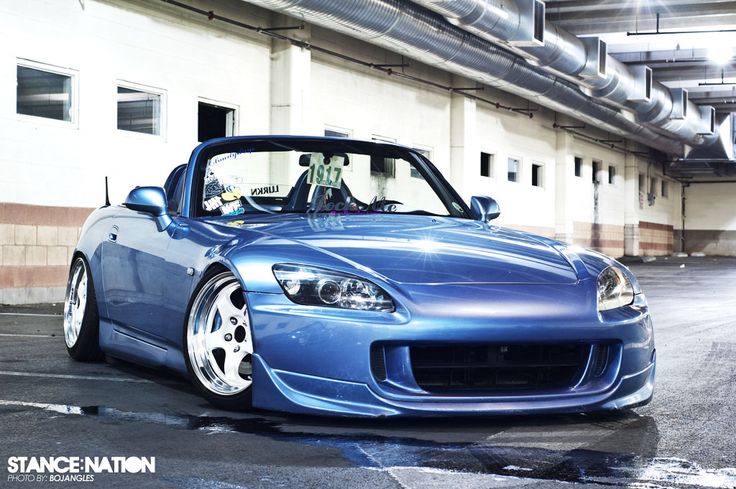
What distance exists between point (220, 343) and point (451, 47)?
1319 cm

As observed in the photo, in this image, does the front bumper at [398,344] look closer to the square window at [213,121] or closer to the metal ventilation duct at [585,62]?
the metal ventilation duct at [585,62]

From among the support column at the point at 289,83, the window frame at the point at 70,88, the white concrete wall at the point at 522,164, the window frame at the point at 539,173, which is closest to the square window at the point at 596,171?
the white concrete wall at the point at 522,164

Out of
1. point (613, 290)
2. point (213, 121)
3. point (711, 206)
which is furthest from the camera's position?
point (711, 206)

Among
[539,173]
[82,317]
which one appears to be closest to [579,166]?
[539,173]

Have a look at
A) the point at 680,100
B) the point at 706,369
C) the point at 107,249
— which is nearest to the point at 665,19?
the point at 680,100

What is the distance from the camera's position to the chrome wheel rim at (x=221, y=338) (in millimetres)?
4125

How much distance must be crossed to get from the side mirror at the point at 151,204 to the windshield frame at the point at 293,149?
10 cm

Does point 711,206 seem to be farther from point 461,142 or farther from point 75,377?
point 75,377

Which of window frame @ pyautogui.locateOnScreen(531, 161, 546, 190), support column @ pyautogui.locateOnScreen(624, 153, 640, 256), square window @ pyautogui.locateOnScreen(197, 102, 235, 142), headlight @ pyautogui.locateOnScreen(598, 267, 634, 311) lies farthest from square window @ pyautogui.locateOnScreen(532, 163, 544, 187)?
headlight @ pyautogui.locateOnScreen(598, 267, 634, 311)

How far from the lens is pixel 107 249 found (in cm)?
557

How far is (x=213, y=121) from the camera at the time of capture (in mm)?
15422

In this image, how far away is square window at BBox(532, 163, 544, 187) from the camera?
28312mm

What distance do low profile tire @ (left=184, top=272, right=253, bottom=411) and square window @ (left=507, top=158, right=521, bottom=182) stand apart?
22146mm

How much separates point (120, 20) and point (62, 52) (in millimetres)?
1168
